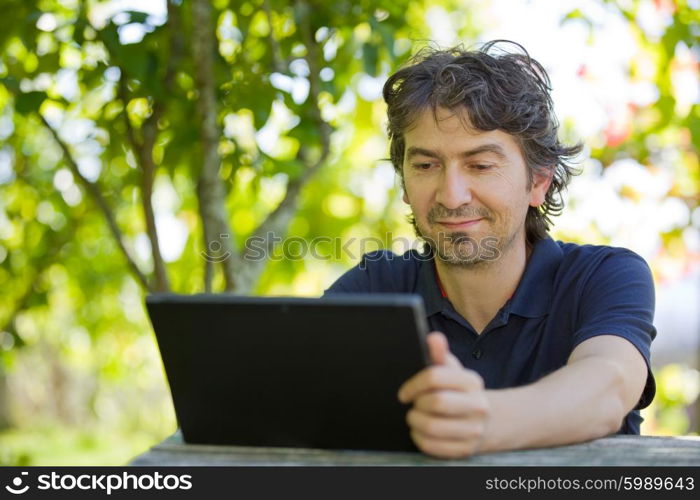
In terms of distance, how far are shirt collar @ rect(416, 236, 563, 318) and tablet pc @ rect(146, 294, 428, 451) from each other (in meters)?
0.85

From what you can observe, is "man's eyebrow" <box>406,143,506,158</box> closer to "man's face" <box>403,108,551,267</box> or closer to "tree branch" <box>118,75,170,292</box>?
"man's face" <box>403,108,551,267</box>

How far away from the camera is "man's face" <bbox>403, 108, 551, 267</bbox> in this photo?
6.78ft

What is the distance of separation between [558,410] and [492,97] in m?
0.96

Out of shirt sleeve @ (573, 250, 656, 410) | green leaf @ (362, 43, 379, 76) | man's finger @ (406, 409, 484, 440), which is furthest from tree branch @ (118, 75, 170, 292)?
man's finger @ (406, 409, 484, 440)

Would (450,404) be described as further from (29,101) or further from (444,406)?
(29,101)

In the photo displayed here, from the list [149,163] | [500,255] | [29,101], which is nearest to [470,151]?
[500,255]

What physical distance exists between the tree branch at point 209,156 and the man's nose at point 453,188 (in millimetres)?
885

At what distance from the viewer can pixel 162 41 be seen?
2.85 metres

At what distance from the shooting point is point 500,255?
2.22 metres

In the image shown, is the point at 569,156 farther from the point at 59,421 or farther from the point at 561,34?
the point at 59,421

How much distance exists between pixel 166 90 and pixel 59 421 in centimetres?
507

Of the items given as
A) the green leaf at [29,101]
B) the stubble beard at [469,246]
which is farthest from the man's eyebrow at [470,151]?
the green leaf at [29,101]

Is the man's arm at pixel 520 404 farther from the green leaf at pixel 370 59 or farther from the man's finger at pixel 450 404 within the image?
the green leaf at pixel 370 59

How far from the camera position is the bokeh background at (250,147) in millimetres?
2717
